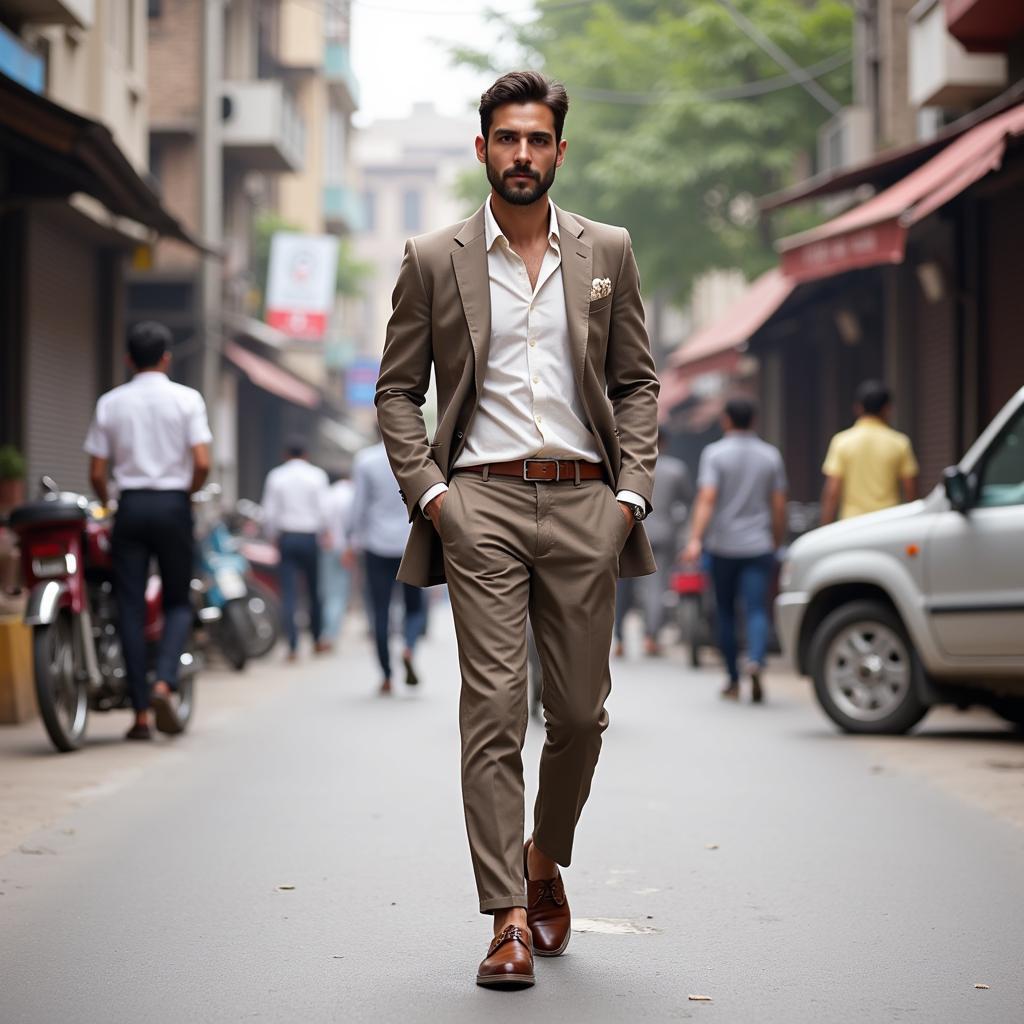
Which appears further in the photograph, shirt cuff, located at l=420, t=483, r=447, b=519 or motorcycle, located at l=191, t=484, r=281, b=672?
motorcycle, located at l=191, t=484, r=281, b=672

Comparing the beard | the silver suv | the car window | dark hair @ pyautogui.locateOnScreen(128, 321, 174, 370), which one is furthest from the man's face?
the car window

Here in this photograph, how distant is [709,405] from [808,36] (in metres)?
10.7

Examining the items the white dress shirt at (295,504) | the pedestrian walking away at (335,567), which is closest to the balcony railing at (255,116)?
the pedestrian walking away at (335,567)

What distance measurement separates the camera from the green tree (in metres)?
26.4

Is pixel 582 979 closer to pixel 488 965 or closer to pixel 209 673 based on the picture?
pixel 488 965

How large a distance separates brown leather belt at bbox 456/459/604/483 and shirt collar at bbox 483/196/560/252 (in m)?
0.55

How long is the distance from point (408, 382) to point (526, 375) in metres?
0.32

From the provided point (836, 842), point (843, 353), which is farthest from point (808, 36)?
point (836, 842)

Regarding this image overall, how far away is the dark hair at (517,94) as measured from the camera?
4.97 metres

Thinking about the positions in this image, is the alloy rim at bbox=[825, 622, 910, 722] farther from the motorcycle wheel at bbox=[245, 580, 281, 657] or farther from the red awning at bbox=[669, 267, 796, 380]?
the red awning at bbox=[669, 267, 796, 380]

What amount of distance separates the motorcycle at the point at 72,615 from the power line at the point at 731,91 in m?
14.9

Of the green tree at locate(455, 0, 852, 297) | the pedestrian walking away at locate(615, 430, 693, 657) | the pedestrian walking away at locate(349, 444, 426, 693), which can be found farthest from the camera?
the green tree at locate(455, 0, 852, 297)

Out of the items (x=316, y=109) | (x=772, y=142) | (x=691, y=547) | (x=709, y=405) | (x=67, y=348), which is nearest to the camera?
(x=691, y=547)

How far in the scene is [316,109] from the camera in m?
44.9
